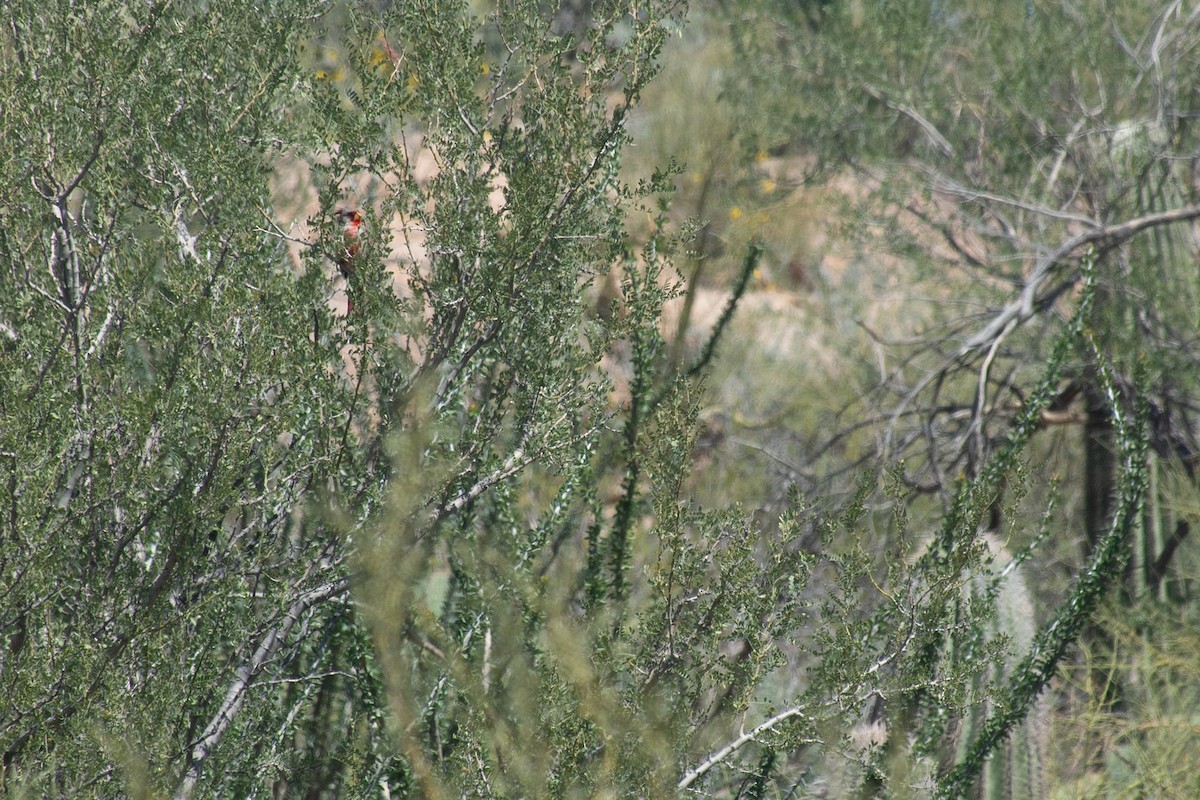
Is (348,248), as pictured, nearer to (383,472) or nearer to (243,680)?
(383,472)

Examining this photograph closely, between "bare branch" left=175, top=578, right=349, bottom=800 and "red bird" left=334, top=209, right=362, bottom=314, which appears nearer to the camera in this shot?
"bare branch" left=175, top=578, right=349, bottom=800

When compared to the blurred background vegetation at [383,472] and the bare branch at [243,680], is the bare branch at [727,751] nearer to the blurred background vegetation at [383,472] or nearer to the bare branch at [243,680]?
the blurred background vegetation at [383,472]

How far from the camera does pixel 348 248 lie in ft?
9.81

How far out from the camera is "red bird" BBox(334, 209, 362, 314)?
2.96 meters

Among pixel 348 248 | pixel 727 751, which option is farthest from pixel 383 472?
pixel 727 751

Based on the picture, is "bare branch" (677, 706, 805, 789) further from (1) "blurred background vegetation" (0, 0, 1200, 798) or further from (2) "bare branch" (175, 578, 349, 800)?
(2) "bare branch" (175, 578, 349, 800)

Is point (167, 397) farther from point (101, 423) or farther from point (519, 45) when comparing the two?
point (519, 45)

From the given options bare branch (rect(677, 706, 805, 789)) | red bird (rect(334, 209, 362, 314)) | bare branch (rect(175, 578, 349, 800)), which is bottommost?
bare branch (rect(677, 706, 805, 789))

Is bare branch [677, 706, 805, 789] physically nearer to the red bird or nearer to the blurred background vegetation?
the blurred background vegetation

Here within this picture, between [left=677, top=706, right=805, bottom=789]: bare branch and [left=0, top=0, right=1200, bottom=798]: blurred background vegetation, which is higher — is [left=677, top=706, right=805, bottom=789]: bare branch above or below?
below

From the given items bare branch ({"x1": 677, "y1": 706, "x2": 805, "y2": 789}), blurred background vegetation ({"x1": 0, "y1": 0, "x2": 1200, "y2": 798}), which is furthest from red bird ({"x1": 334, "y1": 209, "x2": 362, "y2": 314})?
bare branch ({"x1": 677, "y1": 706, "x2": 805, "y2": 789})

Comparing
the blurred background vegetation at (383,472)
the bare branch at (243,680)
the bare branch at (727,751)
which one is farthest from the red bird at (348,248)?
the bare branch at (727,751)

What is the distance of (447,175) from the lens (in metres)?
3.02

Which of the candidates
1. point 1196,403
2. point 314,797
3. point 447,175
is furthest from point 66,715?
point 1196,403
